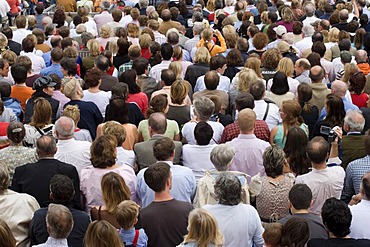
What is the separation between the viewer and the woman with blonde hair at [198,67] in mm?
12258

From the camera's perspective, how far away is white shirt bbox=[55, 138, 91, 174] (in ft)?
27.6

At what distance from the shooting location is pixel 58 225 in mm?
6387

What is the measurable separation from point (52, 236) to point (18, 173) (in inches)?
58.1

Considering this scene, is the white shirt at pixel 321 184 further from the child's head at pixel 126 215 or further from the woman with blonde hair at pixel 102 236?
the woman with blonde hair at pixel 102 236

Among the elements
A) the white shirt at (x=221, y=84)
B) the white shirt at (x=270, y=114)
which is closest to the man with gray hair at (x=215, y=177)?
the white shirt at (x=270, y=114)

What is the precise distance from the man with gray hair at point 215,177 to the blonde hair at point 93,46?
5641 mm

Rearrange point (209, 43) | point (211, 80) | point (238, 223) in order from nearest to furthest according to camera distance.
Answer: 1. point (238, 223)
2. point (211, 80)
3. point (209, 43)

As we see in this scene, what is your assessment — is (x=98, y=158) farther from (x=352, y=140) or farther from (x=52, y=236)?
(x=352, y=140)

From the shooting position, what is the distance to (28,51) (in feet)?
43.3

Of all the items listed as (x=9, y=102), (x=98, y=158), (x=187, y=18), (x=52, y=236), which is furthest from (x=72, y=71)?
(x=187, y=18)

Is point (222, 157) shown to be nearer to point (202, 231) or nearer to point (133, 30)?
point (202, 231)

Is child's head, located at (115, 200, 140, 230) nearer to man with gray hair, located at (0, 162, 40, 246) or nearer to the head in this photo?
man with gray hair, located at (0, 162, 40, 246)

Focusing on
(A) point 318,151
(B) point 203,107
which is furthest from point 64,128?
(A) point 318,151

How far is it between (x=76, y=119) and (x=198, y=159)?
1665 mm
